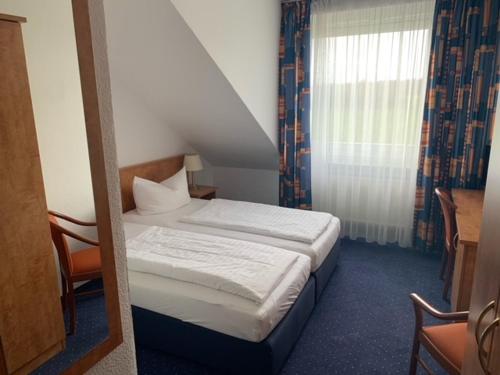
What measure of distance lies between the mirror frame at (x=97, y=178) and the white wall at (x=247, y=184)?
390 cm

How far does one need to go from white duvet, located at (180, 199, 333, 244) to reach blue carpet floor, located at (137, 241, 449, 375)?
0.57 meters

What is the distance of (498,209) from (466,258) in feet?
5.90

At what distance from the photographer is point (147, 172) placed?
3.96m

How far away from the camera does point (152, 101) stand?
3.83 meters

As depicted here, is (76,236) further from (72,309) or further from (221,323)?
(221,323)

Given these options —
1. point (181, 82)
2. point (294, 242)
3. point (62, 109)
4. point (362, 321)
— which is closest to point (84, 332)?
point (62, 109)

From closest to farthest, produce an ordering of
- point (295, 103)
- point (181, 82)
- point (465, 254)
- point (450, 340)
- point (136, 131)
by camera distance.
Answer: point (450, 340) → point (465, 254) → point (181, 82) → point (136, 131) → point (295, 103)

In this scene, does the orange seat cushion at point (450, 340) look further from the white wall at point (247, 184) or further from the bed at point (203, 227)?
the white wall at point (247, 184)

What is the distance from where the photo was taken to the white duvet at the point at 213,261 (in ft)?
7.29

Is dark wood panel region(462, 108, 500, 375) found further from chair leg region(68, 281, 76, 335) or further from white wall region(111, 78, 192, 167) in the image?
white wall region(111, 78, 192, 167)

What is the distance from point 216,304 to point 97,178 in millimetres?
1455

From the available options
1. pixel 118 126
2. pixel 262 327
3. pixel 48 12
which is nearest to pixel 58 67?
pixel 48 12

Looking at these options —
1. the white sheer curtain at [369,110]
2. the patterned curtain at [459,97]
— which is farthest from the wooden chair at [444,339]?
the white sheer curtain at [369,110]

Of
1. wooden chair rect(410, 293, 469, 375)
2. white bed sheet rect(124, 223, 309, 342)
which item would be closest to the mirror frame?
white bed sheet rect(124, 223, 309, 342)
